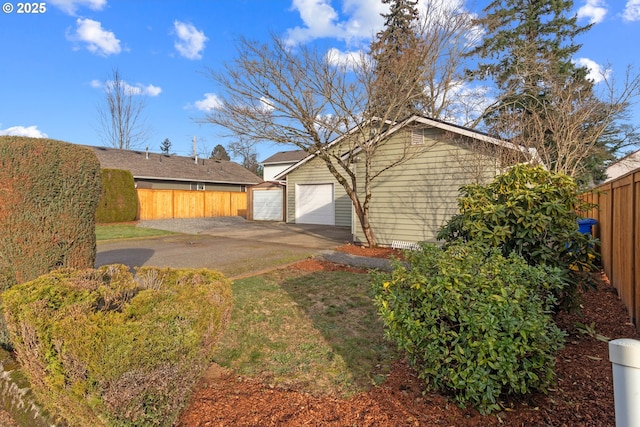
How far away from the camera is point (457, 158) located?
940cm

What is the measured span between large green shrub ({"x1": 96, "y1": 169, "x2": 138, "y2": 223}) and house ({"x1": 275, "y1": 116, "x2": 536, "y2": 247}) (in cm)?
1425

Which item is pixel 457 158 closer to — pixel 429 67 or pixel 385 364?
pixel 429 67

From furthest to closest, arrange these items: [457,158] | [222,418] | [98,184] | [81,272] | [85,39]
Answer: [85,39], [457,158], [98,184], [81,272], [222,418]

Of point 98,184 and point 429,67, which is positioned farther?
point 429,67

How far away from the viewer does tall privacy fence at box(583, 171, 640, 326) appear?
3.82 metres

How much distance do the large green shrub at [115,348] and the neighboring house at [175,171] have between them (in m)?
21.9

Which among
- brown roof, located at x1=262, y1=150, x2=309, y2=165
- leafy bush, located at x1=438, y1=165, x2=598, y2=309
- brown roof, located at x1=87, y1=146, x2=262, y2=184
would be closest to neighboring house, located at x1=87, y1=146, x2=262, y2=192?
brown roof, located at x1=87, y1=146, x2=262, y2=184

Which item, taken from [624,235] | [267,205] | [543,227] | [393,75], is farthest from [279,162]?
[543,227]


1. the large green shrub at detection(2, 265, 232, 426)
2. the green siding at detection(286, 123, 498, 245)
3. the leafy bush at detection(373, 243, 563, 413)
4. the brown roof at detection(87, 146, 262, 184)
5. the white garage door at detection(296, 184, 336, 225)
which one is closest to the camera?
the large green shrub at detection(2, 265, 232, 426)

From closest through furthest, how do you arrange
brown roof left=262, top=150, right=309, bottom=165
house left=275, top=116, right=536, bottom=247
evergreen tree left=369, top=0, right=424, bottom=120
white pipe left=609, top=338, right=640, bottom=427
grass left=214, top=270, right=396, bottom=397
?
white pipe left=609, top=338, right=640, bottom=427, grass left=214, top=270, right=396, bottom=397, house left=275, top=116, right=536, bottom=247, evergreen tree left=369, top=0, right=424, bottom=120, brown roof left=262, top=150, right=309, bottom=165

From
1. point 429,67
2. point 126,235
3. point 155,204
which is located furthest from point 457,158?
point 155,204

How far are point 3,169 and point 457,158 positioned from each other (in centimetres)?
913

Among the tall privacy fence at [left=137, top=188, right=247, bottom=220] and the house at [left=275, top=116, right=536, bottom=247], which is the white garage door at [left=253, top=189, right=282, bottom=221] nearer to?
the tall privacy fence at [left=137, top=188, right=247, bottom=220]

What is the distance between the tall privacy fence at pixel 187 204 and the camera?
21.0 m
